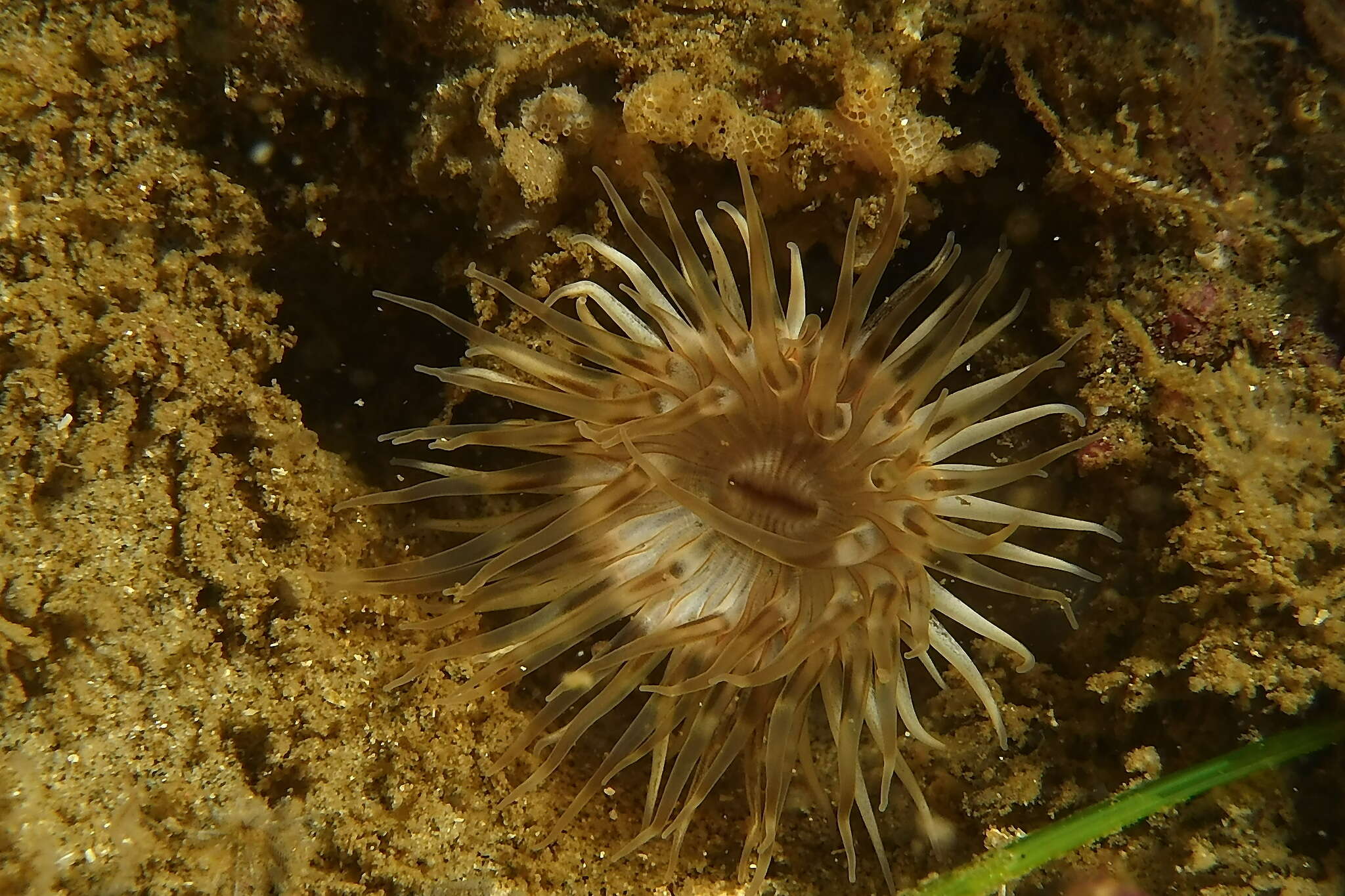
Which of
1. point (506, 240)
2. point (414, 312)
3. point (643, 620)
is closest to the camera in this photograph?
point (506, 240)

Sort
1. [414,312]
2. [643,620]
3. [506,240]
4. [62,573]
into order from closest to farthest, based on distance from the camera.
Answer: [62,573] → [506,240] → [643,620] → [414,312]

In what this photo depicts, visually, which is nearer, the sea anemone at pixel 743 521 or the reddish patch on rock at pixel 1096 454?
the sea anemone at pixel 743 521

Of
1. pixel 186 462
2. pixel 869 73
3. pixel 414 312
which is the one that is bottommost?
pixel 186 462

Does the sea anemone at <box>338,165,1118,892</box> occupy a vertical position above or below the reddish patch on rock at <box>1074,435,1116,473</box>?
below

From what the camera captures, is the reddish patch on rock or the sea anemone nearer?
the sea anemone

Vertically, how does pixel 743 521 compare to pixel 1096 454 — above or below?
below

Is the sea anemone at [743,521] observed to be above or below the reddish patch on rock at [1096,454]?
below

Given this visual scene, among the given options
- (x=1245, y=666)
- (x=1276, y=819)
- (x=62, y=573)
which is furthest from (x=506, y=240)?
(x=1276, y=819)

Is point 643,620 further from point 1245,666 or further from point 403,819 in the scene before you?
point 1245,666
